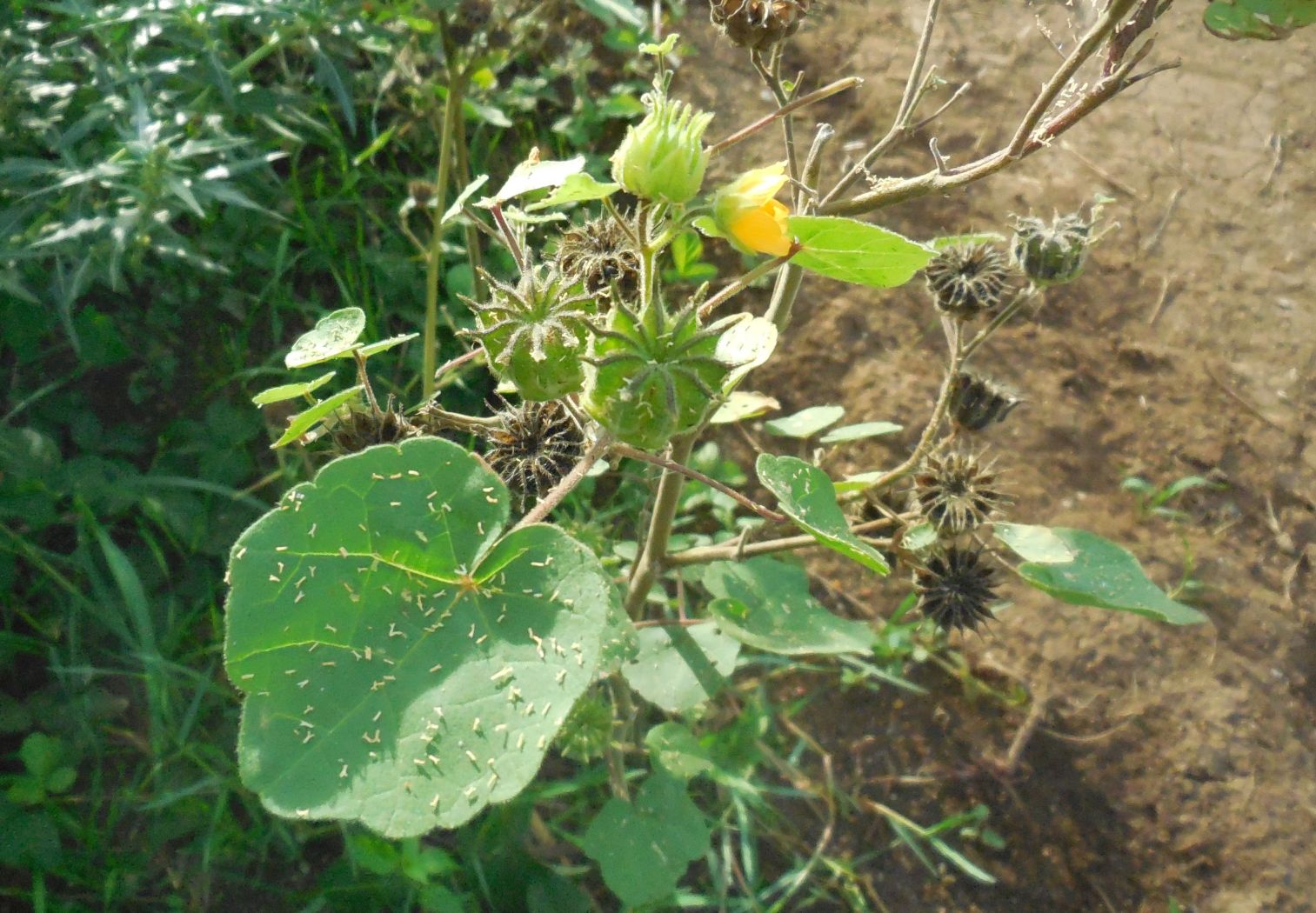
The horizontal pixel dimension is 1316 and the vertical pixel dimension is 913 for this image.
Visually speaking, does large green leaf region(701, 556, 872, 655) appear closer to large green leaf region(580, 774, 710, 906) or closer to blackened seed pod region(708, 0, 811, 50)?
large green leaf region(580, 774, 710, 906)

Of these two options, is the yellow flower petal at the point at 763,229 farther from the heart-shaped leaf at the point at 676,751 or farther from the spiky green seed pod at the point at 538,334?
the heart-shaped leaf at the point at 676,751

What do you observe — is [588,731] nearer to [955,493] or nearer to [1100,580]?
[955,493]

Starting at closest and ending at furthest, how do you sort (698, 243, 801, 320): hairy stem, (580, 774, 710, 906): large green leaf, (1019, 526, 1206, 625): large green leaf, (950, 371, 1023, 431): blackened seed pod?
(698, 243, 801, 320): hairy stem → (1019, 526, 1206, 625): large green leaf → (950, 371, 1023, 431): blackened seed pod → (580, 774, 710, 906): large green leaf

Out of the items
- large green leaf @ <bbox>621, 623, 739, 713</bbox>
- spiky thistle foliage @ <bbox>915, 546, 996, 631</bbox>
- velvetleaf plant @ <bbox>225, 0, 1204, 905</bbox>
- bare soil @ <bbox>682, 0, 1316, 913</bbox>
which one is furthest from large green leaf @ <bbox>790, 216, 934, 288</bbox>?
bare soil @ <bbox>682, 0, 1316, 913</bbox>

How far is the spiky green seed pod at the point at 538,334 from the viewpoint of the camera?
1.24 m

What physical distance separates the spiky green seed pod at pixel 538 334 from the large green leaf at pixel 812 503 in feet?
1.08

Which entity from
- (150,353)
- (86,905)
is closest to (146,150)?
(150,353)

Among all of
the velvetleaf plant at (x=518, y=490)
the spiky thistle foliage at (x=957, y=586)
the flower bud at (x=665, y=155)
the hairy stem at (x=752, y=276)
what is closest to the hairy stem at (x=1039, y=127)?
the velvetleaf plant at (x=518, y=490)

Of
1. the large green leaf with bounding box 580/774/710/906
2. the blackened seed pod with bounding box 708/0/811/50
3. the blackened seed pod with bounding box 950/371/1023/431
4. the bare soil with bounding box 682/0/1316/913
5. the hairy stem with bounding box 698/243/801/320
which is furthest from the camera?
the bare soil with bounding box 682/0/1316/913

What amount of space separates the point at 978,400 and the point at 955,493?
196 millimetres

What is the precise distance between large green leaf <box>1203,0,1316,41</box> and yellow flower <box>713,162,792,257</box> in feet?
1.92

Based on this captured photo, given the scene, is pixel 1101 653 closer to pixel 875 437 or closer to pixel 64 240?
pixel 875 437

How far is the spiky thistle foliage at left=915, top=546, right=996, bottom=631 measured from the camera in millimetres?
1759

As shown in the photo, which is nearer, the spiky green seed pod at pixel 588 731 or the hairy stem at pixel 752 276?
the hairy stem at pixel 752 276
